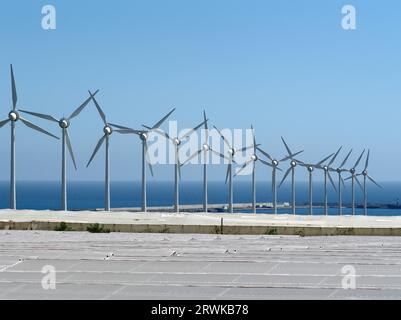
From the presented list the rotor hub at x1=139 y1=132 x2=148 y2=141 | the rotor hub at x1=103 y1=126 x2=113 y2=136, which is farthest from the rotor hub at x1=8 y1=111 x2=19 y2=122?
the rotor hub at x1=139 y1=132 x2=148 y2=141

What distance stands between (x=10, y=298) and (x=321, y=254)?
40.1 feet

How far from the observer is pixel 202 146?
109 meters

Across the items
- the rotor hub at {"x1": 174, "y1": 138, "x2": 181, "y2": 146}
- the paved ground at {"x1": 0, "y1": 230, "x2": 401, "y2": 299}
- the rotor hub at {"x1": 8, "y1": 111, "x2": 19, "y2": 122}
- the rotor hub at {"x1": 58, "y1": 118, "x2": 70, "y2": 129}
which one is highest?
the rotor hub at {"x1": 8, "y1": 111, "x2": 19, "y2": 122}

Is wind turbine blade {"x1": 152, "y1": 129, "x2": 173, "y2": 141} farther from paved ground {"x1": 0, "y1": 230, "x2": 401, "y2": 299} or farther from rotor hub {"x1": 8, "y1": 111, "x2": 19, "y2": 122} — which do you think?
paved ground {"x1": 0, "y1": 230, "x2": 401, "y2": 299}

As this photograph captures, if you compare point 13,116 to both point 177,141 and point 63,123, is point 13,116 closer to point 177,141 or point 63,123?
point 63,123

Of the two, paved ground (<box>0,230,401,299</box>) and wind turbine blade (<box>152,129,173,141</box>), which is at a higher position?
wind turbine blade (<box>152,129,173,141</box>)

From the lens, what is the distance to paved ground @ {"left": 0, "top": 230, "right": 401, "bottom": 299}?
18469mm

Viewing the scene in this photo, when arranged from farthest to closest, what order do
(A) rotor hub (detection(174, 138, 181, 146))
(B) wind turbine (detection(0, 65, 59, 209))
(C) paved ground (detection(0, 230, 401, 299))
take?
(A) rotor hub (detection(174, 138, 181, 146))
(B) wind turbine (detection(0, 65, 59, 209))
(C) paved ground (detection(0, 230, 401, 299))

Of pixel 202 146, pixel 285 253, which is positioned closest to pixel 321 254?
pixel 285 253

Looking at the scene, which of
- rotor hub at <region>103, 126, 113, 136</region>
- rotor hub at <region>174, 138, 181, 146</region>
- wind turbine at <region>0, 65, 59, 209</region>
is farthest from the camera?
rotor hub at <region>174, 138, 181, 146</region>

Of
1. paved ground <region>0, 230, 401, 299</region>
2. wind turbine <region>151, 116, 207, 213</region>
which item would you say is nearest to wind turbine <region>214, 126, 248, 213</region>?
wind turbine <region>151, 116, 207, 213</region>

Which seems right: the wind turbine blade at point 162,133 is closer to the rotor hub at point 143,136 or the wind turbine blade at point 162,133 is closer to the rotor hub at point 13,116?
the rotor hub at point 143,136

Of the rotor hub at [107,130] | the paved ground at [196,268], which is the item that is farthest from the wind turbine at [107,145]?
the paved ground at [196,268]

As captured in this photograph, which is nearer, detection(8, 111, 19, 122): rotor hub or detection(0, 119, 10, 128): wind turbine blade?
detection(8, 111, 19, 122): rotor hub
